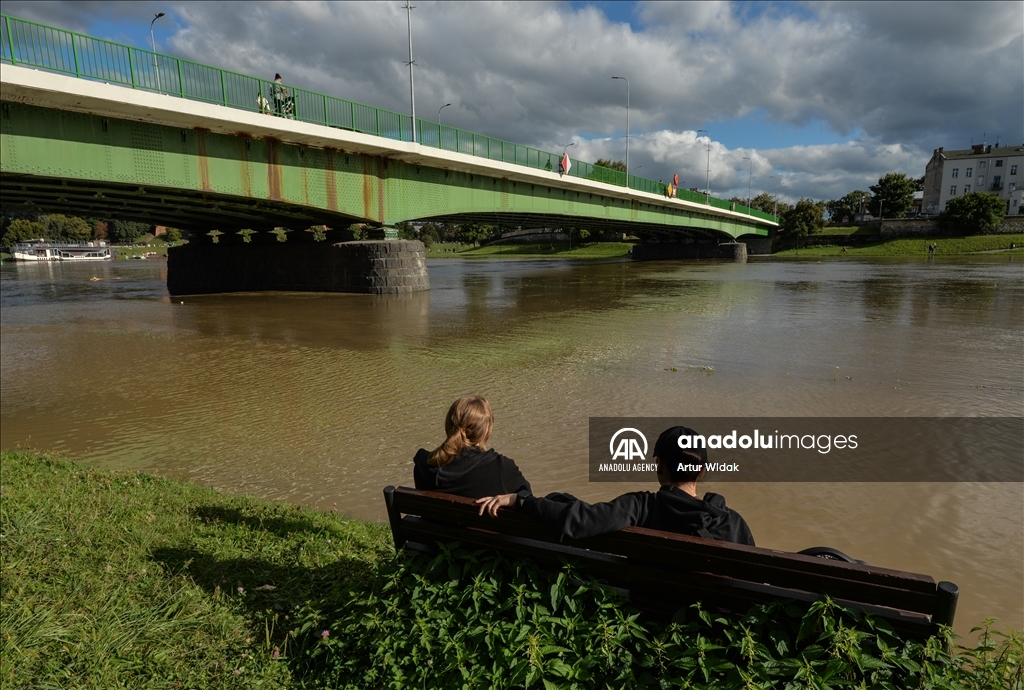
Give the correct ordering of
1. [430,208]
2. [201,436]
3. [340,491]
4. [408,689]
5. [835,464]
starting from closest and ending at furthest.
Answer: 1. [408,689]
2. [340,491]
3. [835,464]
4. [201,436]
5. [430,208]

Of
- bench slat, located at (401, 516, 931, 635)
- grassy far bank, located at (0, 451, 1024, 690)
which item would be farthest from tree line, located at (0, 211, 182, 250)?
bench slat, located at (401, 516, 931, 635)

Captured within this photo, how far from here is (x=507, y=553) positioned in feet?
9.30

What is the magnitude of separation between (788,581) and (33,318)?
2513 cm

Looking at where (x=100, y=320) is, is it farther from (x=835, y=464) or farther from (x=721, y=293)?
(x=721, y=293)

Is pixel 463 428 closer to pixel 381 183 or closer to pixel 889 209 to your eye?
pixel 381 183

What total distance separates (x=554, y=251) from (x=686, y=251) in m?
27.2

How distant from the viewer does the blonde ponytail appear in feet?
10.0

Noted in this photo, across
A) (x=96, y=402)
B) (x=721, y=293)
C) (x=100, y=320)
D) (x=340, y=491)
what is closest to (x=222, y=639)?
(x=340, y=491)

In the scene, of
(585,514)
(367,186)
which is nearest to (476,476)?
(585,514)

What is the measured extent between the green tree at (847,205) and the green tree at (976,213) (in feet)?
150

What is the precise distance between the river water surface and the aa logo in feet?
1.24

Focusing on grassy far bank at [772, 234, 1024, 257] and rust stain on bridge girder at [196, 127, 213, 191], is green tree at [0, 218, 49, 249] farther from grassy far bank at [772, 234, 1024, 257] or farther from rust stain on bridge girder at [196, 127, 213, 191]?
grassy far bank at [772, 234, 1024, 257]

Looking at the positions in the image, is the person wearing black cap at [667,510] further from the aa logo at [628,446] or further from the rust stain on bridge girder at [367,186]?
the rust stain on bridge girder at [367,186]

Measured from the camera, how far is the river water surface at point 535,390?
200 inches
